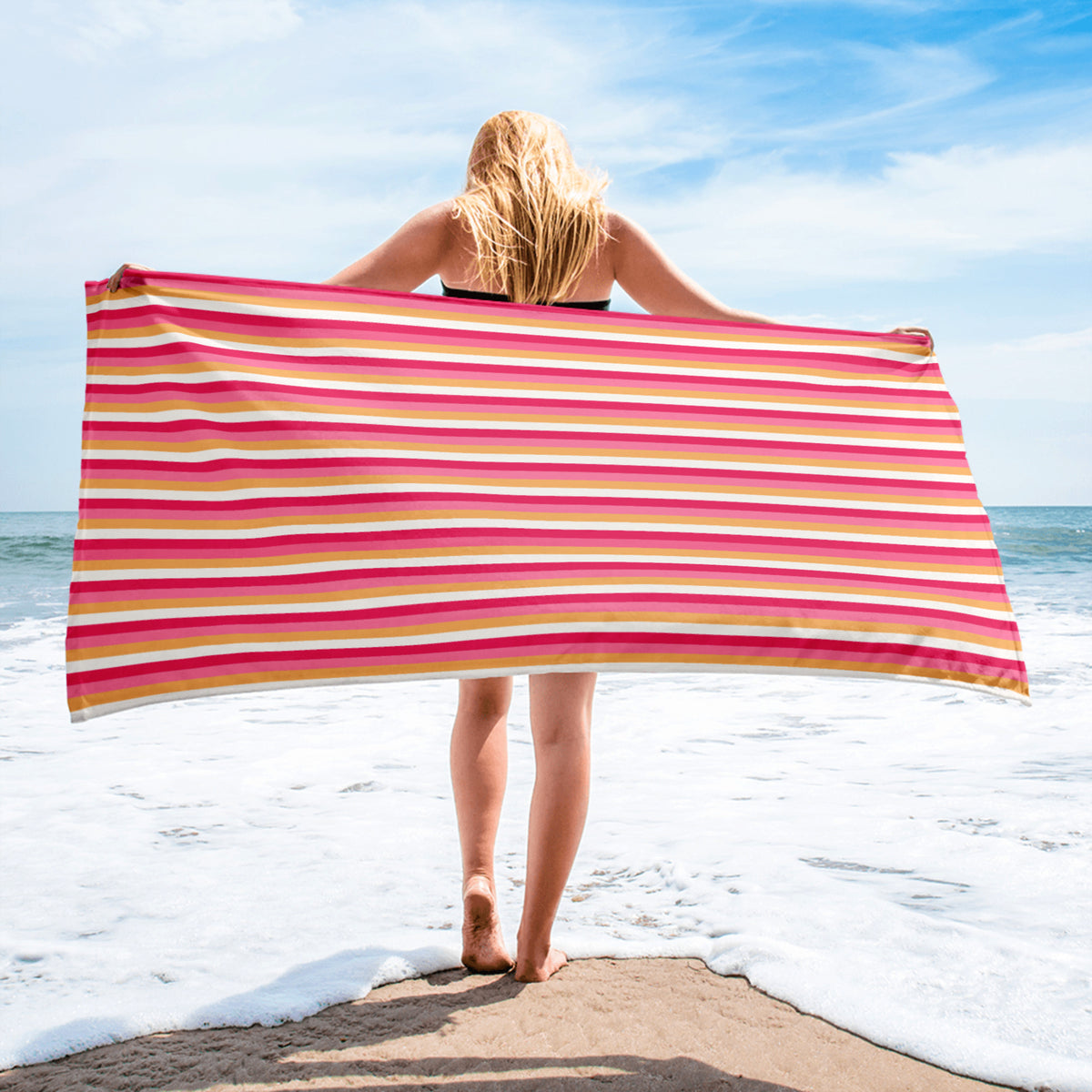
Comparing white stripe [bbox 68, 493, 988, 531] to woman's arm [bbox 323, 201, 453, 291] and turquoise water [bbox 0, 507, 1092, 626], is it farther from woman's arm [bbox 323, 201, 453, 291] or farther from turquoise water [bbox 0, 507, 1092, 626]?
turquoise water [bbox 0, 507, 1092, 626]

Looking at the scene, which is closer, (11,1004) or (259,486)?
(259,486)

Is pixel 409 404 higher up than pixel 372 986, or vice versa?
pixel 409 404

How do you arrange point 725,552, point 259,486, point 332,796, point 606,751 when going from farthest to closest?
1. point 606,751
2. point 332,796
3. point 725,552
4. point 259,486

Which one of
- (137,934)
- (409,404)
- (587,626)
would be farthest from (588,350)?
(137,934)

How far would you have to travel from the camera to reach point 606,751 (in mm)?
4078

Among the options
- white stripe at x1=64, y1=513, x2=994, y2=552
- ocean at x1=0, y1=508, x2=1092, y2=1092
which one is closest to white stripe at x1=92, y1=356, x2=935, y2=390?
white stripe at x1=64, y1=513, x2=994, y2=552

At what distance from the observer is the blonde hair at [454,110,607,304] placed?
176 centimetres

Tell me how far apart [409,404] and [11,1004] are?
1468mm

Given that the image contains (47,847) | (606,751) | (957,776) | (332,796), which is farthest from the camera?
(606,751)

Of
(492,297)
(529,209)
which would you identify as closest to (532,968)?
(492,297)

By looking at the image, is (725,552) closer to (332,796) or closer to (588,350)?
(588,350)

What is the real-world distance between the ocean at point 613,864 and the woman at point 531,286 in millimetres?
298

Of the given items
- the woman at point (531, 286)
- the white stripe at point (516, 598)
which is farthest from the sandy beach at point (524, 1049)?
the white stripe at point (516, 598)

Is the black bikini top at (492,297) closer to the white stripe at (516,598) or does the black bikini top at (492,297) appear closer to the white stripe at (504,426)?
the white stripe at (504,426)
